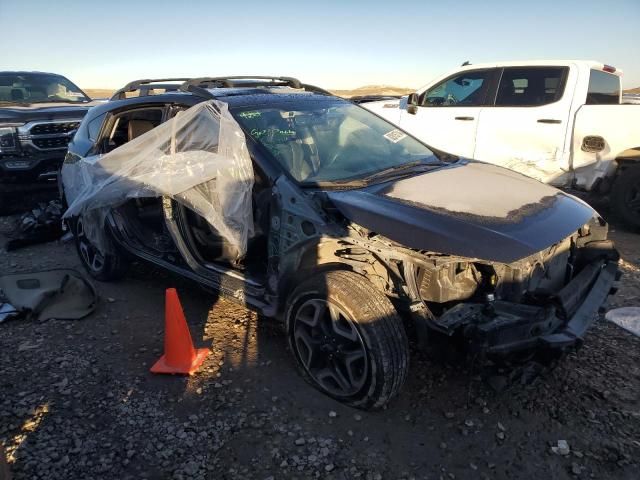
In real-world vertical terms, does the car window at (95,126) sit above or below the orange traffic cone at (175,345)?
above

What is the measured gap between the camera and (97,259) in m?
4.58

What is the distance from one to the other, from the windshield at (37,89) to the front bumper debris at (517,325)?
836 cm

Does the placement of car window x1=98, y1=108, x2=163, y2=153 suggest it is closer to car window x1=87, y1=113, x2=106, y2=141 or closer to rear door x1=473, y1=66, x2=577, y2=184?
car window x1=87, y1=113, x2=106, y2=141

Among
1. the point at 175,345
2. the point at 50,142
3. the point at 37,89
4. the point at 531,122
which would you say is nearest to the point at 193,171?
the point at 175,345

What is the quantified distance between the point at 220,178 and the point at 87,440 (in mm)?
1695

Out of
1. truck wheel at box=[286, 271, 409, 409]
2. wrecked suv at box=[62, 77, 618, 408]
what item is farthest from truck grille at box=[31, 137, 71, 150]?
truck wheel at box=[286, 271, 409, 409]

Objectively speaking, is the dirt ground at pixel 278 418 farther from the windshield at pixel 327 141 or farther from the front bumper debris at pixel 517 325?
the windshield at pixel 327 141

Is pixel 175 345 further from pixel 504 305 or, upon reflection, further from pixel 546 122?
pixel 546 122

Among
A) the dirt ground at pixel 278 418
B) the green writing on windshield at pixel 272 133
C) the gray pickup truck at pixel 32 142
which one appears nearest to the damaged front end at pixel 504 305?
the dirt ground at pixel 278 418

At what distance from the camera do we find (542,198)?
2961 mm

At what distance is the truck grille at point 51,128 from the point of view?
272 inches

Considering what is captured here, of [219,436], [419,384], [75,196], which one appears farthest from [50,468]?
[75,196]

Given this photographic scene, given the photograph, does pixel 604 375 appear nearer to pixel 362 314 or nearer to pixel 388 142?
pixel 362 314

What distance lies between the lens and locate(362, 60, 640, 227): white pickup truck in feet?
18.5
